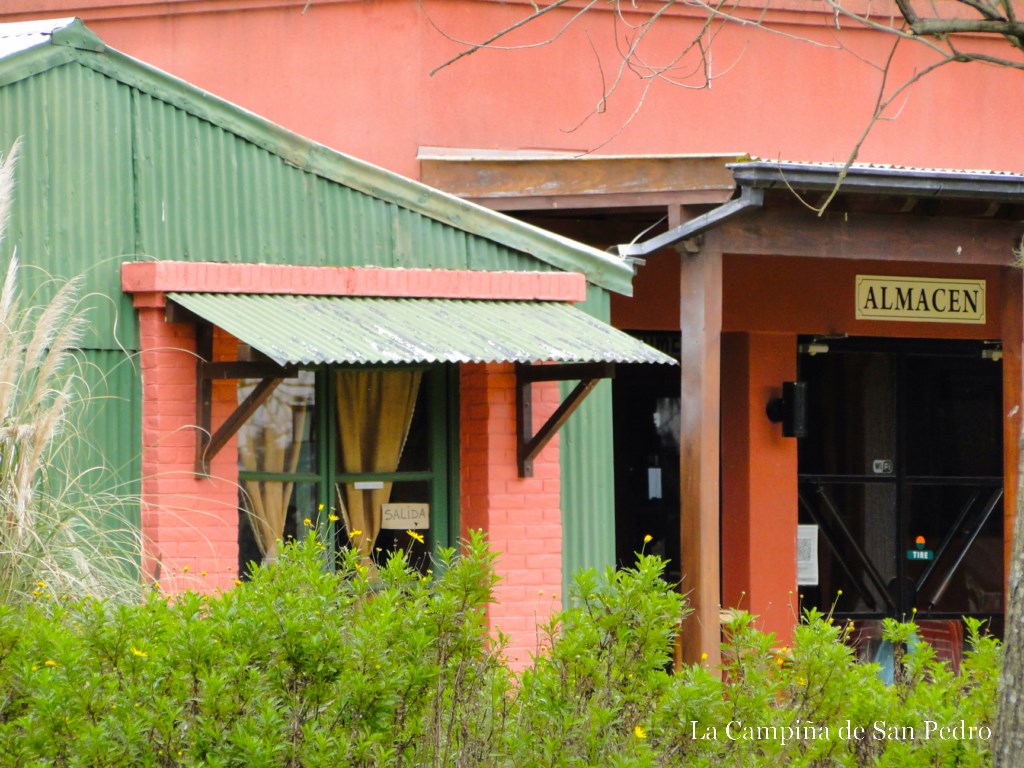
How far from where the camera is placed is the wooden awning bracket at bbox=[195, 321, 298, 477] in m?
7.36

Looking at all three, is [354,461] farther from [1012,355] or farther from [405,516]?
[1012,355]

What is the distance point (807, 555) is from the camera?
36.9ft

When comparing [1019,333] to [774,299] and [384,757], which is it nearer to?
[774,299]

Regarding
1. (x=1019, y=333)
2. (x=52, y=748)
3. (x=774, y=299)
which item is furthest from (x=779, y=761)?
(x=774, y=299)

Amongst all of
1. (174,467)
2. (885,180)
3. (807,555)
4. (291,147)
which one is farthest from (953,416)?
(174,467)

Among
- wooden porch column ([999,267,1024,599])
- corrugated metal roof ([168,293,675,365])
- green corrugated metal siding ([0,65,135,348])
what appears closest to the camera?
corrugated metal roof ([168,293,675,365])

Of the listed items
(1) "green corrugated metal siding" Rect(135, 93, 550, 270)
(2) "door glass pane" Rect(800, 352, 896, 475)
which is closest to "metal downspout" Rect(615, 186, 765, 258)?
(1) "green corrugated metal siding" Rect(135, 93, 550, 270)

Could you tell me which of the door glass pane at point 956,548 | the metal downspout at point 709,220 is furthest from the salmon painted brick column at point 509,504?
the door glass pane at point 956,548

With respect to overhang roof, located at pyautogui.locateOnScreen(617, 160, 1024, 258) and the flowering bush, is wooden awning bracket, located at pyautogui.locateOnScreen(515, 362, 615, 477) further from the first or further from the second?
the flowering bush

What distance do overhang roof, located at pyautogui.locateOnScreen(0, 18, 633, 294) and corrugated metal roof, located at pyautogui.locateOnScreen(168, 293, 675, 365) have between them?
0.37 meters

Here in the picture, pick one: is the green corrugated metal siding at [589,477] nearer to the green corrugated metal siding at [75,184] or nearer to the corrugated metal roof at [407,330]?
the corrugated metal roof at [407,330]

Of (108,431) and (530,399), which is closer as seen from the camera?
(108,431)

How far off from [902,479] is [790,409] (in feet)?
4.66

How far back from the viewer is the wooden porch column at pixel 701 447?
8.40 metres
